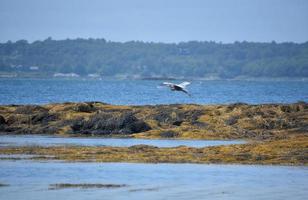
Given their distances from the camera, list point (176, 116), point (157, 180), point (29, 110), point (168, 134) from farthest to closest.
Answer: point (29, 110), point (176, 116), point (168, 134), point (157, 180)

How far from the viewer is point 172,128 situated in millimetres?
37781

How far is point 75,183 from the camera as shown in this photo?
23609 millimetres

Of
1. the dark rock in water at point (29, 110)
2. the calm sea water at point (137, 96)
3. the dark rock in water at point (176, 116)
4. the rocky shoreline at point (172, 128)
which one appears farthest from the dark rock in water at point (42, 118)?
the calm sea water at point (137, 96)

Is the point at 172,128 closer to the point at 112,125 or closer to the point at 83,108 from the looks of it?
the point at 112,125

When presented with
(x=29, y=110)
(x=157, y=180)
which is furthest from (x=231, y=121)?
(x=157, y=180)

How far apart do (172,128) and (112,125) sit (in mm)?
2305

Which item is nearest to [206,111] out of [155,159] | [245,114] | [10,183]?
[245,114]

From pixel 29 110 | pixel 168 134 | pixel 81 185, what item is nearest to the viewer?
pixel 81 185

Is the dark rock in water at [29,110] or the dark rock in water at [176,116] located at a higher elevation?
the dark rock in water at [29,110]

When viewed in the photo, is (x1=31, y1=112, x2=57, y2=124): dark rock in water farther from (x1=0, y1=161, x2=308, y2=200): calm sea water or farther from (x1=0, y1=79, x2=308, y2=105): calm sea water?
(x1=0, y1=79, x2=308, y2=105): calm sea water

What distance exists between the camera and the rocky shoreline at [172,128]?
92.7 ft

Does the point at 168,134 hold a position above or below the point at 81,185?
above

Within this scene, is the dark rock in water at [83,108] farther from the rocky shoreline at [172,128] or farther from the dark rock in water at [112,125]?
the dark rock in water at [112,125]

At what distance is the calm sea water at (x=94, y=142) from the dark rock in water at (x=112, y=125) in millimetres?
1604
